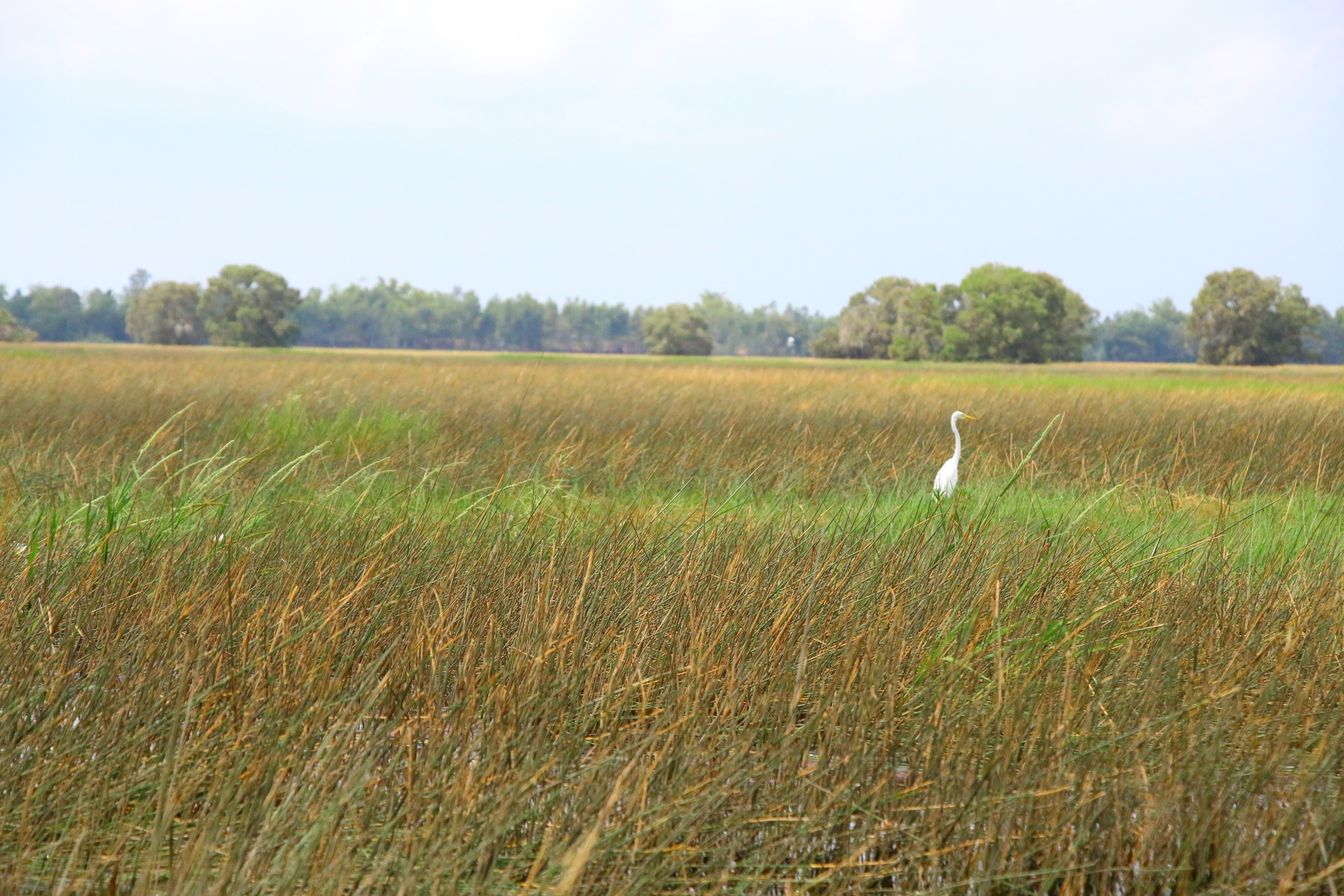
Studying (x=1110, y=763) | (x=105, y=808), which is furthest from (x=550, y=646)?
(x=1110, y=763)

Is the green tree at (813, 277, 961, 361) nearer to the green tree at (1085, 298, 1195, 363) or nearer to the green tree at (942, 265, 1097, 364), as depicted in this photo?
the green tree at (942, 265, 1097, 364)

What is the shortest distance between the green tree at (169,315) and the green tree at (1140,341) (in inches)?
4144

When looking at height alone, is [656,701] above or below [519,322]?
below

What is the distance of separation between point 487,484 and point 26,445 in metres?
2.95

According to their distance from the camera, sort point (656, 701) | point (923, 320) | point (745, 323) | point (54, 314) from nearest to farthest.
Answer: point (656, 701)
point (923, 320)
point (54, 314)
point (745, 323)

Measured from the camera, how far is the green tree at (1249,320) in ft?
198

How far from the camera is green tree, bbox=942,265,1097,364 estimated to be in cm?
6031

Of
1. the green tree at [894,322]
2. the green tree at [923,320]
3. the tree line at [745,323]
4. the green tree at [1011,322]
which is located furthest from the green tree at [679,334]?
the green tree at [1011,322]

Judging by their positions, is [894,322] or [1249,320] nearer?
[1249,320]

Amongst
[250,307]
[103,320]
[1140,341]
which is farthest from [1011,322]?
[103,320]

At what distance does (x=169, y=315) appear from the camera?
83500mm

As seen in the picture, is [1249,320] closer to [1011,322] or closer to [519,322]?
[1011,322]

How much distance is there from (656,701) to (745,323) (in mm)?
145992

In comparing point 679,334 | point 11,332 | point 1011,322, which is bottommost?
point 11,332
